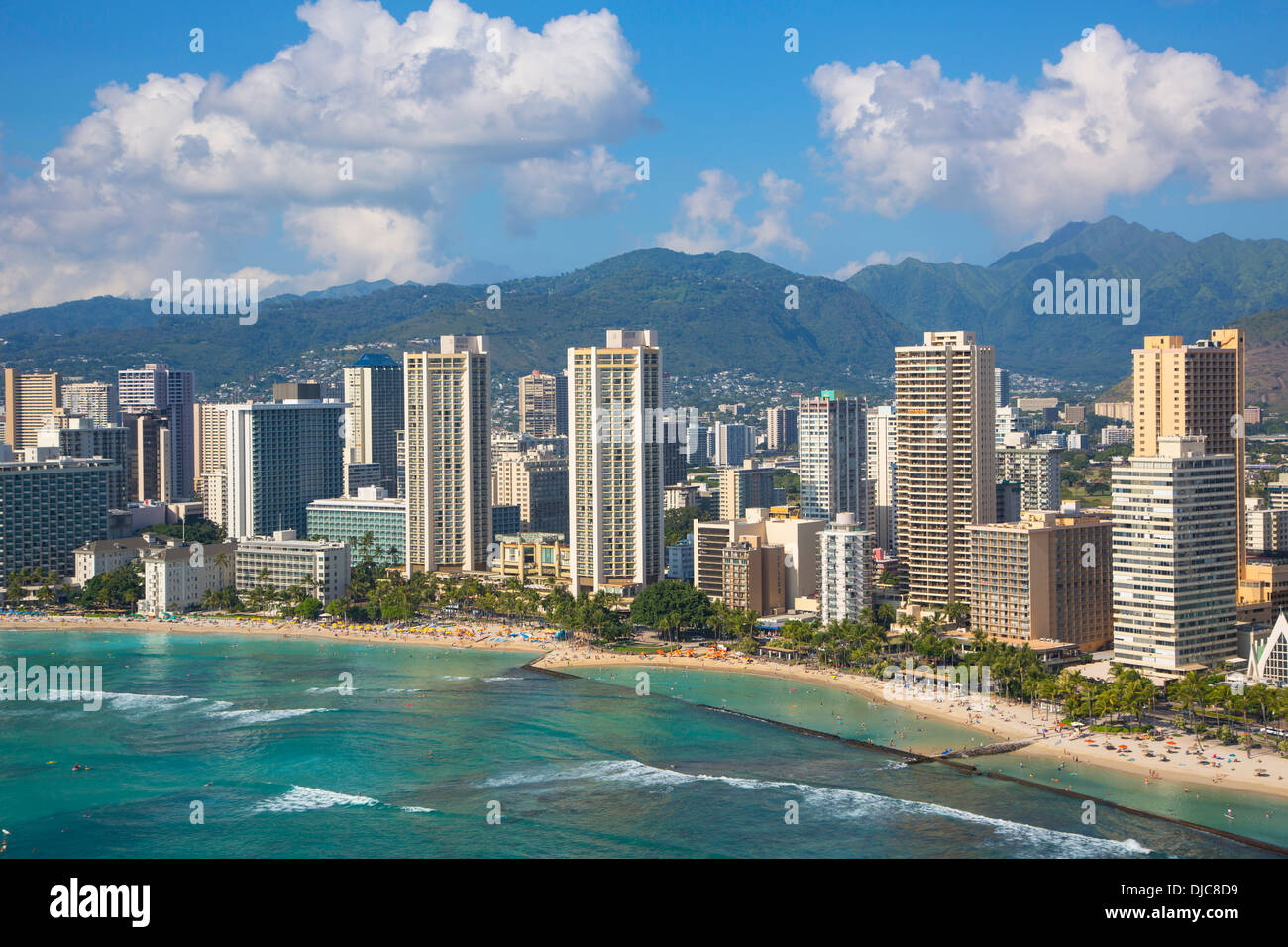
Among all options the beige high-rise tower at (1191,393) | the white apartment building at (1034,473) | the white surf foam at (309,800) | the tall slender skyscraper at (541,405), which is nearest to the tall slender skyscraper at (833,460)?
the white apartment building at (1034,473)

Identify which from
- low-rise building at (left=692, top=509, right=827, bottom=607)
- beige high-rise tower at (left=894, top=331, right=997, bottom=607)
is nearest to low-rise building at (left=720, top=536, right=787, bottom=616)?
low-rise building at (left=692, top=509, right=827, bottom=607)

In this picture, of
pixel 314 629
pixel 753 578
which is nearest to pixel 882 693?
pixel 753 578

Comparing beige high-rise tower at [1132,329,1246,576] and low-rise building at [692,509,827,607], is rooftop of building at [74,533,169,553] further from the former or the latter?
beige high-rise tower at [1132,329,1246,576]

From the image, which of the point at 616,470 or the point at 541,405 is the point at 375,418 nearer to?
the point at 616,470

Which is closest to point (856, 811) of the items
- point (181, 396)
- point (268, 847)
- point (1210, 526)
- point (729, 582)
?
point (268, 847)

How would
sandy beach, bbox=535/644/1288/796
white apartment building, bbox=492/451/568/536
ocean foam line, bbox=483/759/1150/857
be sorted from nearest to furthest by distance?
1. ocean foam line, bbox=483/759/1150/857
2. sandy beach, bbox=535/644/1288/796
3. white apartment building, bbox=492/451/568/536

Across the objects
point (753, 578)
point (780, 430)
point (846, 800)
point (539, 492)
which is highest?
point (780, 430)
